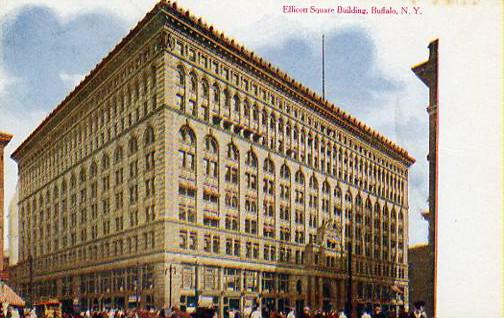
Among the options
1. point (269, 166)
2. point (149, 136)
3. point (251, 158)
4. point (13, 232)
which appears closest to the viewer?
point (149, 136)

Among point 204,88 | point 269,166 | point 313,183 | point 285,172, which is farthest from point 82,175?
point 313,183

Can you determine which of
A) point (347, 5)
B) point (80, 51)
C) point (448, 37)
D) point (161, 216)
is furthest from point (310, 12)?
point (161, 216)

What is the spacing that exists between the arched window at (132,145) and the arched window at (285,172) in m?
3.88

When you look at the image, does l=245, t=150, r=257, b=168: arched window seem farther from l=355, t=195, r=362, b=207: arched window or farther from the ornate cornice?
the ornate cornice

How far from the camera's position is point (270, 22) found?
10.8 m

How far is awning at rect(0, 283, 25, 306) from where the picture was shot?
41.8 feet

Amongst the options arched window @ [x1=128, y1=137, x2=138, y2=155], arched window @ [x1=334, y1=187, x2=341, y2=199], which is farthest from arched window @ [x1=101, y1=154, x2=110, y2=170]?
arched window @ [x1=334, y1=187, x2=341, y2=199]

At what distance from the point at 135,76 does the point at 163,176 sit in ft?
7.39

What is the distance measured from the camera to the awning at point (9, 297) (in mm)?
12742

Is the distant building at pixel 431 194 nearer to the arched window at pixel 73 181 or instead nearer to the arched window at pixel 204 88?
the arched window at pixel 204 88

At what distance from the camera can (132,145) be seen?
13391 millimetres

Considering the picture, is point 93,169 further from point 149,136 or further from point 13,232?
point 13,232

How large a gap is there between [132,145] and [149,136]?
1.82ft

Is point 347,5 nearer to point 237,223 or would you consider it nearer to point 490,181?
point 490,181
